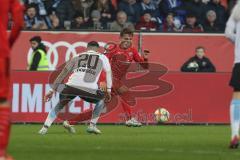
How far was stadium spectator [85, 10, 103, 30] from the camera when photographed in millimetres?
25062

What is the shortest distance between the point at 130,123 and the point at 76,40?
4.42 m

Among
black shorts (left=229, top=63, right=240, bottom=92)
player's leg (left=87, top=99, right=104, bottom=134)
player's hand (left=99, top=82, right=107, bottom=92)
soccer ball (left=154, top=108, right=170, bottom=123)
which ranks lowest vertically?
soccer ball (left=154, top=108, right=170, bottom=123)

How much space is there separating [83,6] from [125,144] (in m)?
11.4

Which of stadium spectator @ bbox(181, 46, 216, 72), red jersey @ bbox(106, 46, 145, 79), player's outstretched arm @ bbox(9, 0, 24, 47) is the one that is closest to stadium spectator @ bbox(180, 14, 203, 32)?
stadium spectator @ bbox(181, 46, 216, 72)

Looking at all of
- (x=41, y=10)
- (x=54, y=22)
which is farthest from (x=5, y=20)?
(x=41, y=10)


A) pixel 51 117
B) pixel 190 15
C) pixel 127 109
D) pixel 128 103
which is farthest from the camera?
pixel 190 15

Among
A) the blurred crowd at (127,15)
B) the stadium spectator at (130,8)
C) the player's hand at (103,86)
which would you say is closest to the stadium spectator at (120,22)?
the blurred crowd at (127,15)

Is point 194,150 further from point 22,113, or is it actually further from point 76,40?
point 76,40

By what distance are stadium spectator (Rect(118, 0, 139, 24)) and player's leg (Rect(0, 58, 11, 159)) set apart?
15889 mm

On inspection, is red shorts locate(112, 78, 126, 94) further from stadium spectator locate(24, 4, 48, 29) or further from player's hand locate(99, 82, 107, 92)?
stadium spectator locate(24, 4, 48, 29)

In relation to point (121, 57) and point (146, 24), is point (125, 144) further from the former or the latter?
point (146, 24)

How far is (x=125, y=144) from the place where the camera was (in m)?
14.8

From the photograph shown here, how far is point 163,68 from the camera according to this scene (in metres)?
24.1

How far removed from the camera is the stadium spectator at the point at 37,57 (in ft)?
Result: 76.1
